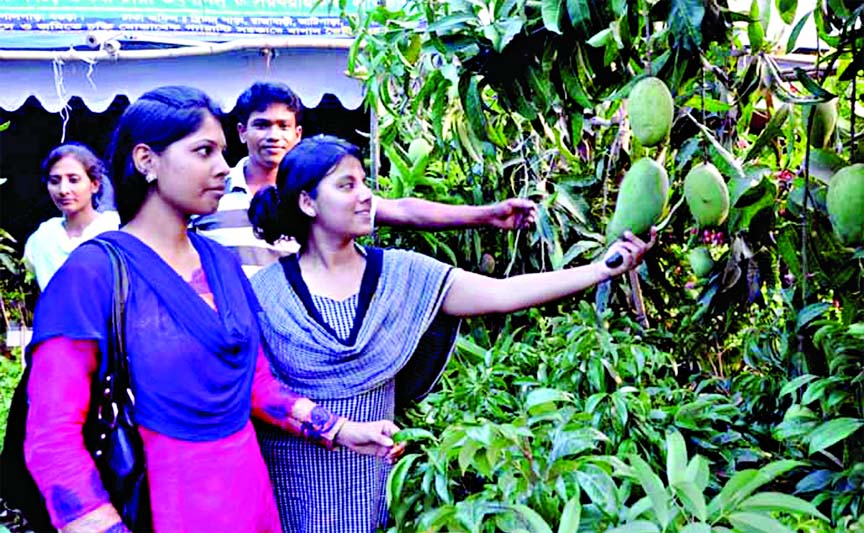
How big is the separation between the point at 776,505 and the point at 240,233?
1323mm

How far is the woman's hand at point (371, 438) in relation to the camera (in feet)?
5.26

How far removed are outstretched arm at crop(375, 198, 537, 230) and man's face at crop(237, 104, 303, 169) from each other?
0.23 m

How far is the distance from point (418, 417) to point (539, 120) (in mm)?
581

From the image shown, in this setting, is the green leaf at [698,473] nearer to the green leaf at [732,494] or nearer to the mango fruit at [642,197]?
the green leaf at [732,494]

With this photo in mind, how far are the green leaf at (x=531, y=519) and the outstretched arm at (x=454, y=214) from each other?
88 centimetres

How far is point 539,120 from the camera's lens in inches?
76.2

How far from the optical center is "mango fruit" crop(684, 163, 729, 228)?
65.0 inches

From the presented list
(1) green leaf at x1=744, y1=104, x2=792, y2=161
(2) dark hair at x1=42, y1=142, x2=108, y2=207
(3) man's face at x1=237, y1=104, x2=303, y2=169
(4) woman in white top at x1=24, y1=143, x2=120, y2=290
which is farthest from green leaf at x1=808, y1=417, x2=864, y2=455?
(2) dark hair at x1=42, y1=142, x2=108, y2=207

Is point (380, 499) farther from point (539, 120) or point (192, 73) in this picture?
point (192, 73)

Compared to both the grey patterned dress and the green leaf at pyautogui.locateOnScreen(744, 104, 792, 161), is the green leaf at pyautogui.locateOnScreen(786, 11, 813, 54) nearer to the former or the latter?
the green leaf at pyautogui.locateOnScreen(744, 104, 792, 161)

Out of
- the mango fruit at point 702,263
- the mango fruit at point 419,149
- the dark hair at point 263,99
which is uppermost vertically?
the dark hair at point 263,99

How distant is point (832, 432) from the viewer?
5.09ft

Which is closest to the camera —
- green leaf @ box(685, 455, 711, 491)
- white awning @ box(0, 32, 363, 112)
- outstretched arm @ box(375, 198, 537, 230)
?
green leaf @ box(685, 455, 711, 491)

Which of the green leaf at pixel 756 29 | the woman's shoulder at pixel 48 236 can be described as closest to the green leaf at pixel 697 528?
the green leaf at pixel 756 29
